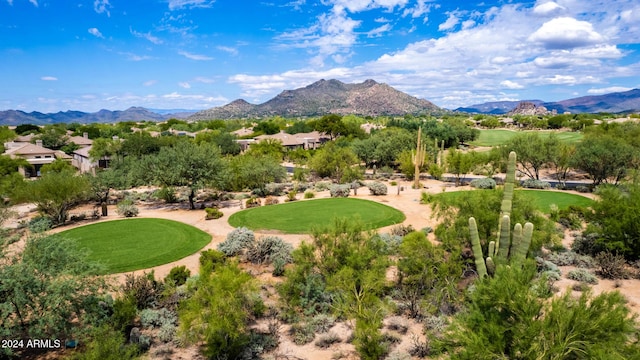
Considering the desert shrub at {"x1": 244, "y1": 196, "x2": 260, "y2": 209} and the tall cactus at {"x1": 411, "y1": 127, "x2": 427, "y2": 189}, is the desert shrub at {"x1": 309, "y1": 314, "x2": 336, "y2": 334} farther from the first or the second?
the tall cactus at {"x1": 411, "y1": 127, "x2": 427, "y2": 189}

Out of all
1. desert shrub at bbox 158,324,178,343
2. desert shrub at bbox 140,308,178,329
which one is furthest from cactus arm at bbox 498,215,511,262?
desert shrub at bbox 140,308,178,329

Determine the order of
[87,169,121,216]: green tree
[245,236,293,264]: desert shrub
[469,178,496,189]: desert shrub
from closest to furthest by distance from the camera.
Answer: [245,236,293,264]: desert shrub → [87,169,121,216]: green tree → [469,178,496,189]: desert shrub

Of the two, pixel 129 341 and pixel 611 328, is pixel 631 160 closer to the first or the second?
pixel 611 328

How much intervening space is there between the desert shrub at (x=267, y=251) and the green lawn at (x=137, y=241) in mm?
4128

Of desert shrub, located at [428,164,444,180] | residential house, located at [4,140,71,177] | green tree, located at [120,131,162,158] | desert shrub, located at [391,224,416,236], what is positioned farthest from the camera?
green tree, located at [120,131,162,158]

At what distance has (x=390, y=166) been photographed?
57.3m

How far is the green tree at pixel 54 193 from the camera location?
28641 mm

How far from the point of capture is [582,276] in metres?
18.8

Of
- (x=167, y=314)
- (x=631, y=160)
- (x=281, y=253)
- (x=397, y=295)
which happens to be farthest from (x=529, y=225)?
(x=631, y=160)

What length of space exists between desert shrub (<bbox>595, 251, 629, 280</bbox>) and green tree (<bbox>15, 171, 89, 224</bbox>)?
36.4 metres

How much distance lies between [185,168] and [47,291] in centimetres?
2168

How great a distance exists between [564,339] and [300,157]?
182ft

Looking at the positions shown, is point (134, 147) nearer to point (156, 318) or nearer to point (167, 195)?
point (167, 195)

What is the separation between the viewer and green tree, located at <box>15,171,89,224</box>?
28.6 m
